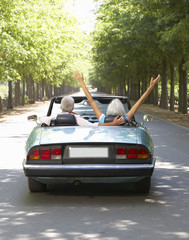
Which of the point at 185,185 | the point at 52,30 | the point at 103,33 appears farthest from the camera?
the point at 103,33

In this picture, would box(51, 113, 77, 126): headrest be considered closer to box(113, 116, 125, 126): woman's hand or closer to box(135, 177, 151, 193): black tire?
box(113, 116, 125, 126): woman's hand

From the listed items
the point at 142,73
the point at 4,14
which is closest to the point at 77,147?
the point at 4,14

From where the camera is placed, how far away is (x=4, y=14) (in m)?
25.0

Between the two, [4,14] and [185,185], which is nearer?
[185,185]

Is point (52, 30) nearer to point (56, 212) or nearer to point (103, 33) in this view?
point (103, 33)

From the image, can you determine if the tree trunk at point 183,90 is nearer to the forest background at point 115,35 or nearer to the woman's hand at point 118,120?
the forest background at point 115,35

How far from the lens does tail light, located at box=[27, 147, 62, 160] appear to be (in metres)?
6.07

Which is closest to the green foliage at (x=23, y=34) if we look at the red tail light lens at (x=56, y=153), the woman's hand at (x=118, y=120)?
the woman's hand at (x=118, y=120)

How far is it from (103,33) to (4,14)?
505 inches

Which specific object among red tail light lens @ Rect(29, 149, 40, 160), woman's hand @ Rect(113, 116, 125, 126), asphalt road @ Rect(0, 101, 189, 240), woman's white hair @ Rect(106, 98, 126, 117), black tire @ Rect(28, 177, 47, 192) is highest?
woman's white hair @ Rect(106, 98, 126, 117)

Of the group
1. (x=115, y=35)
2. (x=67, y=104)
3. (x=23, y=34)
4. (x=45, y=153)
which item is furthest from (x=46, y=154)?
(x=115, y=35)

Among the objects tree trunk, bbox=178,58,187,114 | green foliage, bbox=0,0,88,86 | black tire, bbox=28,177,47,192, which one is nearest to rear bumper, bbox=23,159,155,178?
black tire, bbox=28,177,47,192

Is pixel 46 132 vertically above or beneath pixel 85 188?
above

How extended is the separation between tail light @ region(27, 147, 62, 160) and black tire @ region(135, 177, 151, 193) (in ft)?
3.97
